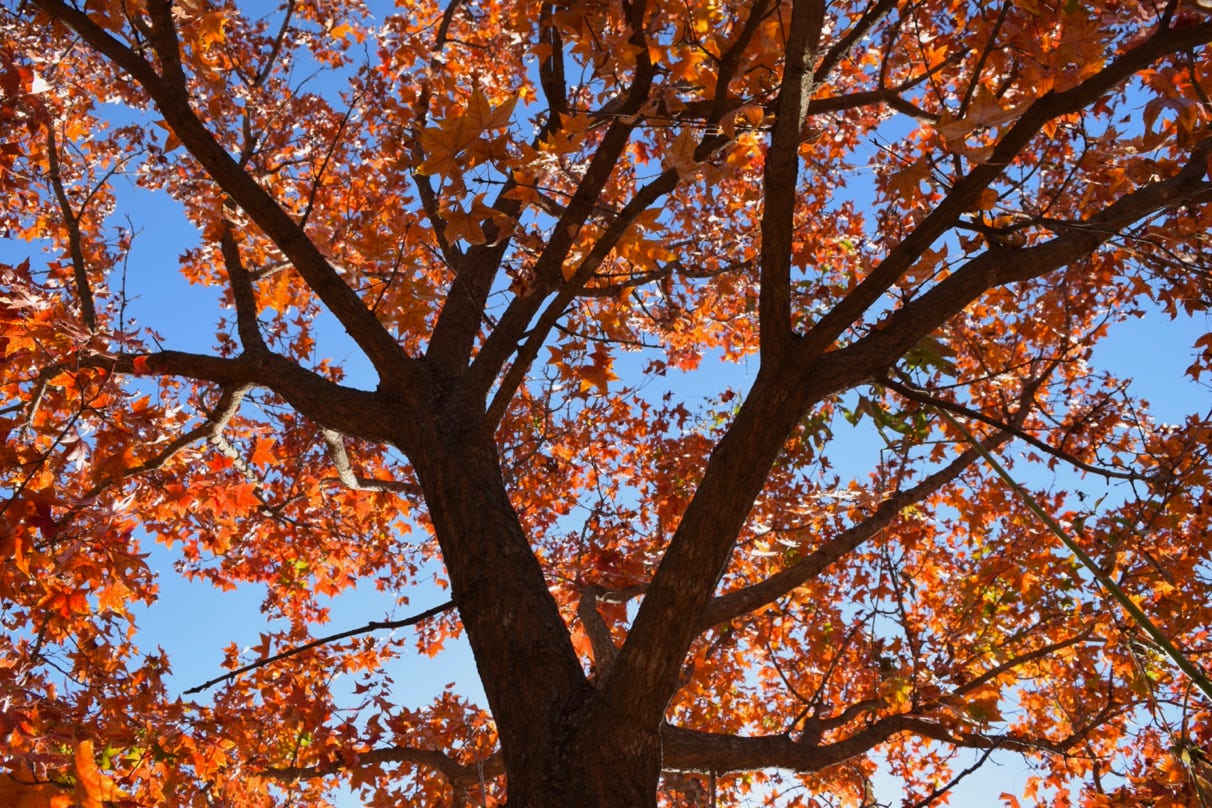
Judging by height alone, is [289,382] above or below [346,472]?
below

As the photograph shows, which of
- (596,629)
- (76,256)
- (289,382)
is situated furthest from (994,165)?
(76,256)

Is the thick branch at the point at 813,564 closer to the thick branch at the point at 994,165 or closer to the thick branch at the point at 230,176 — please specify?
the thick branch at the point at 994,165

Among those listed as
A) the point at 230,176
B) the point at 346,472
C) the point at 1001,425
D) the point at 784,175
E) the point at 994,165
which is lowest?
the point at 1001,425

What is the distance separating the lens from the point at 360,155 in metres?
7.63

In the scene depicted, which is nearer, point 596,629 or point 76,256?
point 596,629

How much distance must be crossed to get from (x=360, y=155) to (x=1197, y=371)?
24.0ft

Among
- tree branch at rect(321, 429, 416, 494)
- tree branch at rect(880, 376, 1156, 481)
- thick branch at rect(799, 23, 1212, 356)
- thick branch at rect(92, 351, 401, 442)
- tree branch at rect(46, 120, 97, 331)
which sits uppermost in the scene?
tree branch at rect(46, 120, 97, 331)

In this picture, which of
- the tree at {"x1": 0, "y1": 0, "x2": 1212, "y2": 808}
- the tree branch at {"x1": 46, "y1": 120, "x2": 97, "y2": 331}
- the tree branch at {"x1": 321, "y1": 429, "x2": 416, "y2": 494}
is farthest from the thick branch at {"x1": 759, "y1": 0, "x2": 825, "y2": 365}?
the tree branch at {"x1": 46, "y1": 120, "x2": 97, "y2": 331}

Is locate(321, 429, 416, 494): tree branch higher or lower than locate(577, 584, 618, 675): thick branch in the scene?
higher

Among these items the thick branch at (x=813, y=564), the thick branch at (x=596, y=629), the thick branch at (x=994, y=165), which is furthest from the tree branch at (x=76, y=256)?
the thick branch at (x=994, y=165)

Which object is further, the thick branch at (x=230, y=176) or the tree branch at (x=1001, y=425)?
the thick branch at (x=230, y=176)

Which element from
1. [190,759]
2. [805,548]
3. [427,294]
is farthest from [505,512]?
[805,548]

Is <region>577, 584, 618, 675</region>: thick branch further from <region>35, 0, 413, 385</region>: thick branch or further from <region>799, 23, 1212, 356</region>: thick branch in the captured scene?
<region>799, 23, 1212, 356</region>: thick branch

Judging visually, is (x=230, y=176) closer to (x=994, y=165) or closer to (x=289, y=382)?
(x=289, y=382)
